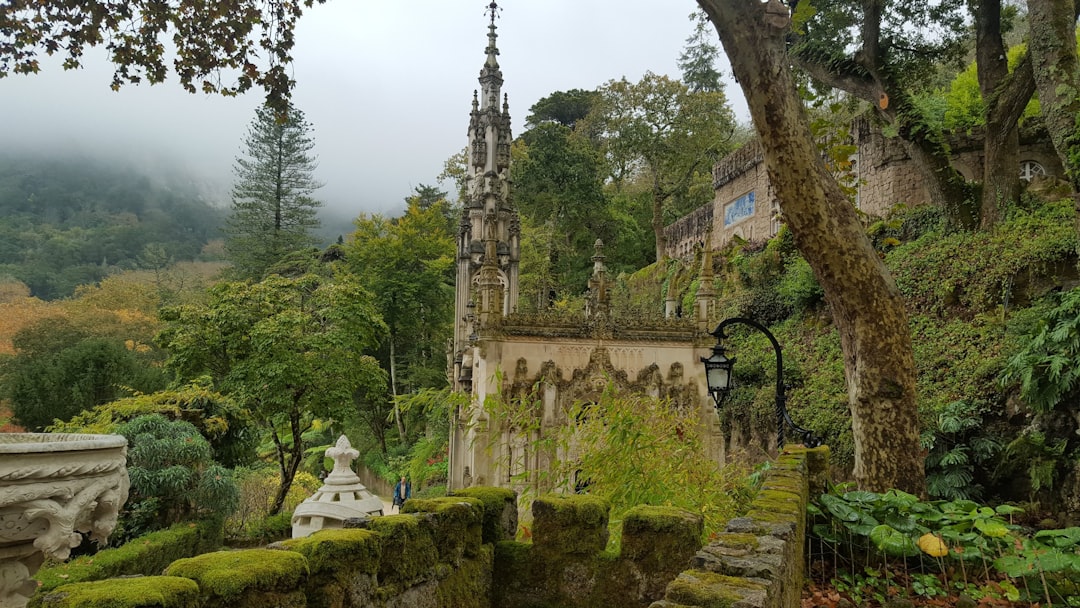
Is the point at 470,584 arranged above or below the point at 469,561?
below

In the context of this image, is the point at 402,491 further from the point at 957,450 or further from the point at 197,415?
the point at 957,450

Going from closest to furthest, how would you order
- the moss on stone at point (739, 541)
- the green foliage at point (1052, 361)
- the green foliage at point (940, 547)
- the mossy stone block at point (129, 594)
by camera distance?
the mossy stone block at point (129, 594), the moss on stone at point (739, 541), the green foliage at point (940, 547), the green foliage at point (1052, 361)

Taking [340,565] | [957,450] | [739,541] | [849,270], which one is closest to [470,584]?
[340,565]

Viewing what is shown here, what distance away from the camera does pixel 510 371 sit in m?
12.3

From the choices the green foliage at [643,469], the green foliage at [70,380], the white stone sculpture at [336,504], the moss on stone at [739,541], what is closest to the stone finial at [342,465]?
the white stone sculpture at [336,504]

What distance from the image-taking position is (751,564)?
2.32 m

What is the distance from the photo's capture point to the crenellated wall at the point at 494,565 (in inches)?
74.1

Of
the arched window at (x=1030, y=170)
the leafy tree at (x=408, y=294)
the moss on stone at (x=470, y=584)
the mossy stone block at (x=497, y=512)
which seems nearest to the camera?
the moss on stone at (x=470, y=584)

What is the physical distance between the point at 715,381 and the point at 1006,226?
10352 mm

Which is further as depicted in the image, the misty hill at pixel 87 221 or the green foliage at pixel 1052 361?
the misty hill at pixel 87 221

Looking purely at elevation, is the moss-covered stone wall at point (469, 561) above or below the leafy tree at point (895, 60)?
below

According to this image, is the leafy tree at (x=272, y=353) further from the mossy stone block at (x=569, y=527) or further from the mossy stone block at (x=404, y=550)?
the mossy stone block at (x=404, y=550)

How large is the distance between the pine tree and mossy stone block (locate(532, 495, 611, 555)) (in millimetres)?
35709

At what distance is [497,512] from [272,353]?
1348cm
